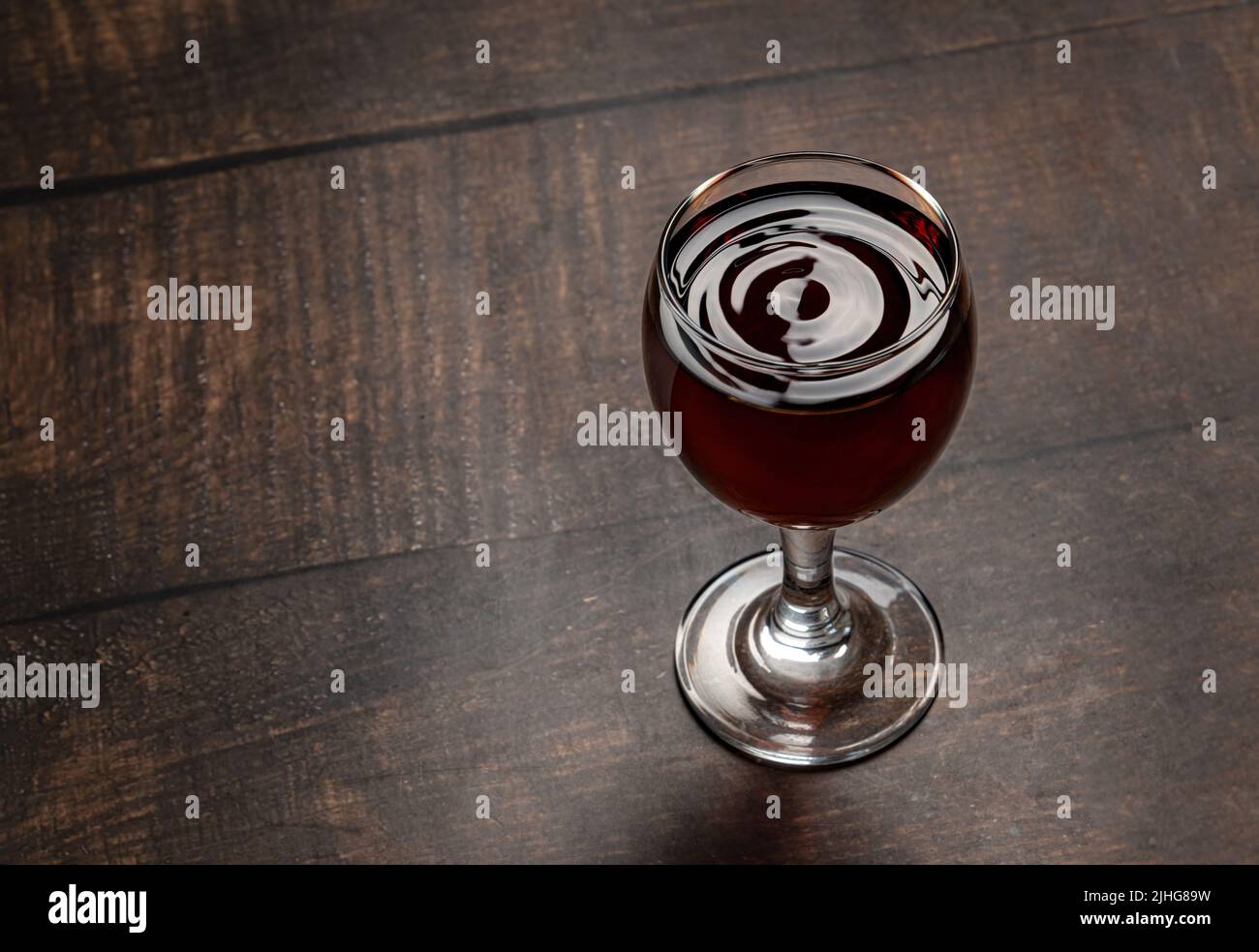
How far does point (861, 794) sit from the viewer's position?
81cm

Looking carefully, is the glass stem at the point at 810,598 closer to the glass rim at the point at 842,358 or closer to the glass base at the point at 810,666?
the glass base at the point at 810,666

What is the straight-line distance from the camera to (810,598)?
85cm

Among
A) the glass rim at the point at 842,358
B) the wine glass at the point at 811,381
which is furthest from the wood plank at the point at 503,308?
the glass rim at the point at 842,358

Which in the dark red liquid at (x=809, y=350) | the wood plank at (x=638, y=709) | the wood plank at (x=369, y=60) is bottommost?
the wood plank at (x=638, y=709)

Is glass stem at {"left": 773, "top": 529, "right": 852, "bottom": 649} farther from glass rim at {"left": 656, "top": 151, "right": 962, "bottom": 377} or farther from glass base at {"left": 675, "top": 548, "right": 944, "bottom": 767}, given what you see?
glass rim at {"left": 656, "top": 151, "right": 962, "bottom": 377}

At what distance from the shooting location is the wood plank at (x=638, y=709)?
794mm

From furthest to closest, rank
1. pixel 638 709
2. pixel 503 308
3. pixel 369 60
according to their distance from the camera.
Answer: pixel 369 60, pixel 503 308, pixel 638 709

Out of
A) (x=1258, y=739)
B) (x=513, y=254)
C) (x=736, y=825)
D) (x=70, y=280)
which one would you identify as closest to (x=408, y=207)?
(x=513, y=254)

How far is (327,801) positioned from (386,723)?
0.18 ft

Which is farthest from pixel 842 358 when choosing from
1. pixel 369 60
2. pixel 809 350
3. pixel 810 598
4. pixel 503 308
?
pixel 369 60

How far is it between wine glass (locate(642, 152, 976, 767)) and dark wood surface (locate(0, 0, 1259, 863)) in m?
0.03

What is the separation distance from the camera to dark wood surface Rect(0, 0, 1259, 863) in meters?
0.81

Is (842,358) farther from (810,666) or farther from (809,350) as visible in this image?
(810,666)

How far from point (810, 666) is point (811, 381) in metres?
0.28
